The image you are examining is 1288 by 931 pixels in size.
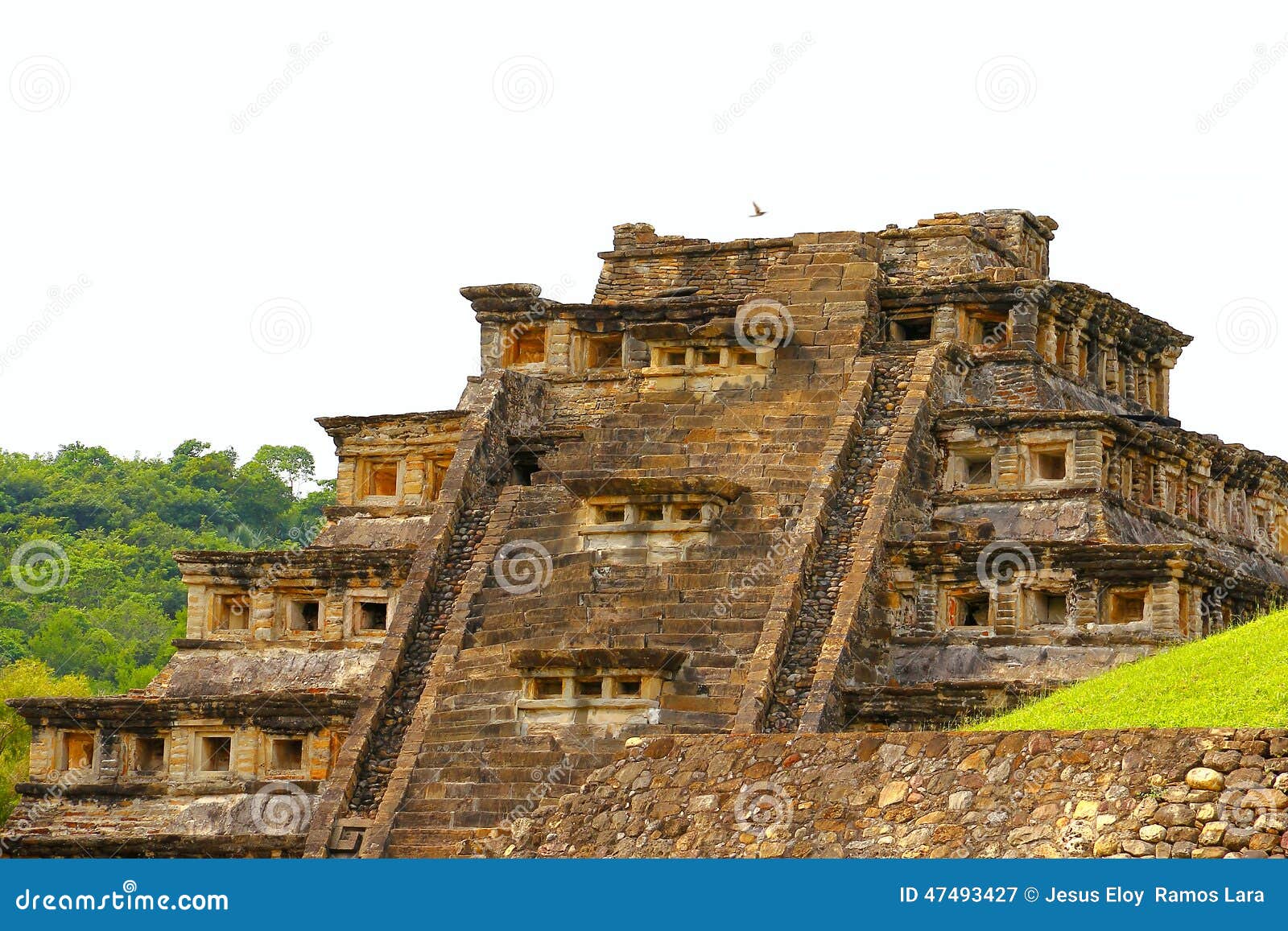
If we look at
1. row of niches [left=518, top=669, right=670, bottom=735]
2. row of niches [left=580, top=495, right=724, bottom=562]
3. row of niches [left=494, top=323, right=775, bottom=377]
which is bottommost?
row of niches [left=518, top=669, right=670, bottom=735]

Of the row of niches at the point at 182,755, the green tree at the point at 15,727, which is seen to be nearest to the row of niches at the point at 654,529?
the row of niches at the point at 182,755

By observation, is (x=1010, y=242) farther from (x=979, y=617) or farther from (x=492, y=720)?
(x=492, y=720)

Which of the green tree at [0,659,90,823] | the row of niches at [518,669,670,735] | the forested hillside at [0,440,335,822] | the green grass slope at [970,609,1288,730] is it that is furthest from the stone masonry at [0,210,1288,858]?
the forested hillside at [0,440,335,822]

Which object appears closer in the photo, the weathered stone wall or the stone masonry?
the weathered stone wall

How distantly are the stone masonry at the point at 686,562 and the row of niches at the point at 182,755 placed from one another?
2.0 inches

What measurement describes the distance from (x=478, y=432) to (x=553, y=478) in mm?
1997

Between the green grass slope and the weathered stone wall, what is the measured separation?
1.01 m

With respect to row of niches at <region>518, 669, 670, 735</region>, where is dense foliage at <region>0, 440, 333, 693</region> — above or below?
above

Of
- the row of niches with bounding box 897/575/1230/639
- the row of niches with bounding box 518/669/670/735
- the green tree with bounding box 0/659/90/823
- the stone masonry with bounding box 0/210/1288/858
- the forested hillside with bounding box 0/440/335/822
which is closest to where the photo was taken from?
the row of niches with bounding box 518/669/670/735

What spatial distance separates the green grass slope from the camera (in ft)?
80.8

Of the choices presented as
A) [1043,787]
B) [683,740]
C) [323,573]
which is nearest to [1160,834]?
[1043,787]

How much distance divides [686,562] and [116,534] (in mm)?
56117

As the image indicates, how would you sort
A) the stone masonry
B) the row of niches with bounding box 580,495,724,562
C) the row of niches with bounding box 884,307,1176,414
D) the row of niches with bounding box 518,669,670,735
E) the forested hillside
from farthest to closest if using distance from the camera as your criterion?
the forested hillside → the row of niches with bounding box 884,307,1176,414 → the row of niches with bounding box 580,495,724,562 → the stone masonry → the row of niches with bounding box 518,669,670,735

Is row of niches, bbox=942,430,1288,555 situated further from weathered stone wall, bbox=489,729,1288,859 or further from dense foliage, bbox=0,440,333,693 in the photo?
dense foliage, bbox=0,440,333,693
